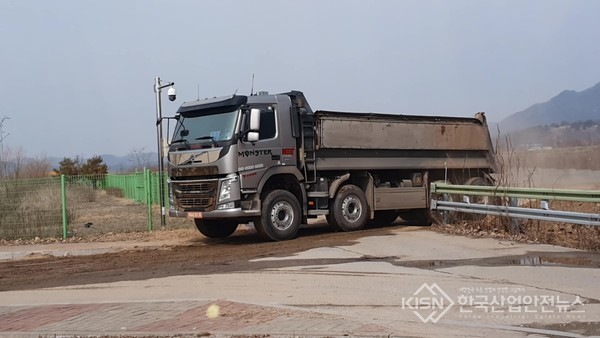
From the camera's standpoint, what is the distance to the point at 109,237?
651 inches

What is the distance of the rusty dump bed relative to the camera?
14.8 metres

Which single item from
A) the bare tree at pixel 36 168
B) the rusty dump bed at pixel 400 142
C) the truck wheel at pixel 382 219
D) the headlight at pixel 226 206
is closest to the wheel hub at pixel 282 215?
the headlight at pixel 226 206

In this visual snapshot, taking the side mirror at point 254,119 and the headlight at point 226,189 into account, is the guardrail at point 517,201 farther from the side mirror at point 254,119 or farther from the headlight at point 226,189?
the headlight at point 226,189

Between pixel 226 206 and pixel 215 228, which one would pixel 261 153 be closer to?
pixel 226 206

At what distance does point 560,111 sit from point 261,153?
48.7 metres

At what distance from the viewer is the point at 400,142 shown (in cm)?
1589

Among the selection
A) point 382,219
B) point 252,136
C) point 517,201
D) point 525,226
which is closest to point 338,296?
point 252,136

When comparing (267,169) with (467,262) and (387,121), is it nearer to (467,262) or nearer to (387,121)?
(387,121)

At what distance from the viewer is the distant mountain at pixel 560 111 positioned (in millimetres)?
40688

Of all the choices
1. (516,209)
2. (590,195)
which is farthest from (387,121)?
(590,195)

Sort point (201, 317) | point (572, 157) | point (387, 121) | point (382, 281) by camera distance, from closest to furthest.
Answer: point (201, 317) < point (382, 281) < point (387, 121) < point (572, 157)

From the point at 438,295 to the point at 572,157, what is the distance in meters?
28.2

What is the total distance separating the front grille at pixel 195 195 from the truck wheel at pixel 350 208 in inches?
128

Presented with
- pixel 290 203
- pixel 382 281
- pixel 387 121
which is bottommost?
pixel 382 281
